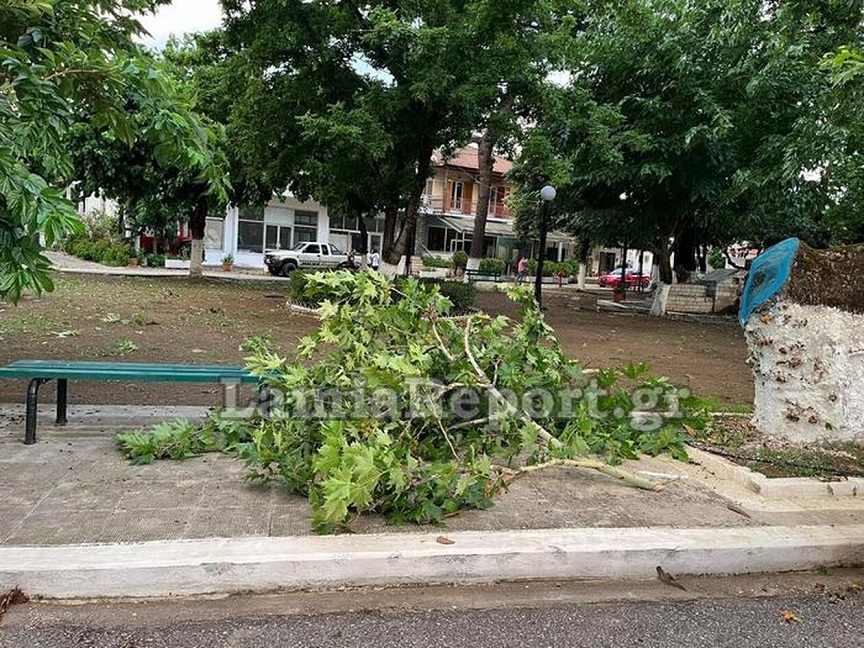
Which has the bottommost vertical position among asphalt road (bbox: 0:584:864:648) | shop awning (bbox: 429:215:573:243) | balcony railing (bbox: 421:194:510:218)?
asphalt road (bbox: 0:584:864:648)

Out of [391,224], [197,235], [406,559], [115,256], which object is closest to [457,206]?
[115,256]

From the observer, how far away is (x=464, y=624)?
3350 mm

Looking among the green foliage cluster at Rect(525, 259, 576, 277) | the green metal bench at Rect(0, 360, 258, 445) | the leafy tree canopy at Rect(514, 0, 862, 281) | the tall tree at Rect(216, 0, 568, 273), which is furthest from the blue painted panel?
the green foliage cluster at Rect(525, 259, 576, 277)

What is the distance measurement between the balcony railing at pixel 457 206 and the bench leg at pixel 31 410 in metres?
42.7

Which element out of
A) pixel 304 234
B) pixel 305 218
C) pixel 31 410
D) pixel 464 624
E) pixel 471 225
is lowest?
pixel 464 624

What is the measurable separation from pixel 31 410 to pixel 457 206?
47.0 m

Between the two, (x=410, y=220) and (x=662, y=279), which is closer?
(x=410, y=220)

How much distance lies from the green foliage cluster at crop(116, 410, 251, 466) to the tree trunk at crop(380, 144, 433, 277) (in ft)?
40.6

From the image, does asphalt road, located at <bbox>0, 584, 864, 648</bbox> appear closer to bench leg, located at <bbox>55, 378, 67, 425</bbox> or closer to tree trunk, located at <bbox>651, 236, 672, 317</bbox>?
bench leg, located at <bbox>55, 378, 67, 425</bbox>

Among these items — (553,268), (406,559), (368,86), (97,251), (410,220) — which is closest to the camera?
(406,559)

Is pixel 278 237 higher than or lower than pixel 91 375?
higher

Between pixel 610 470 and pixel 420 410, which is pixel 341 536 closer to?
pixel 420 410

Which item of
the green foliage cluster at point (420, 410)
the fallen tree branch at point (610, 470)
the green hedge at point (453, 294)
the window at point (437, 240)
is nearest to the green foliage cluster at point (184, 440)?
the green foliage cluster at point (420, 410)

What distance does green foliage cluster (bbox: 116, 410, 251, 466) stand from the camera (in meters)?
5.20
